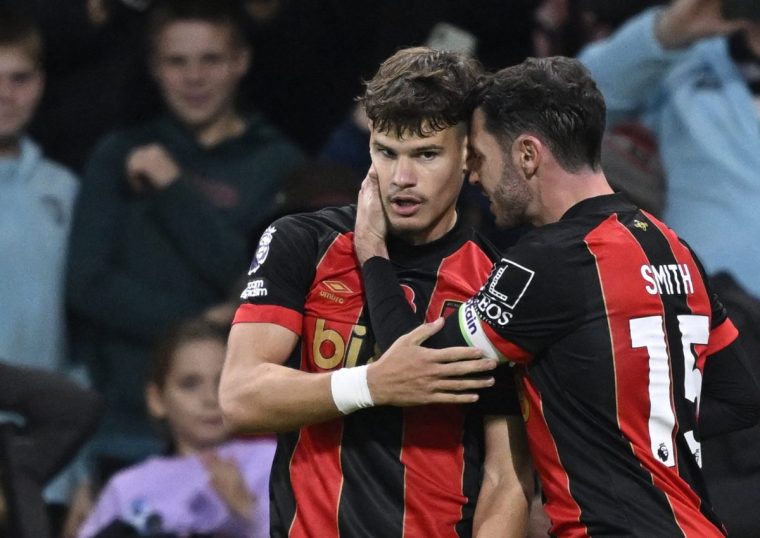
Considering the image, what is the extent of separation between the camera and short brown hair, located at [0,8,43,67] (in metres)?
6.86

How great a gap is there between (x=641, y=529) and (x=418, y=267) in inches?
33.3

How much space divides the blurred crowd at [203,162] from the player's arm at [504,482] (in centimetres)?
180

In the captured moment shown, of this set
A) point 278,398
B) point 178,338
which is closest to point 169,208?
point 178,338

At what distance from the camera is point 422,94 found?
402 cm

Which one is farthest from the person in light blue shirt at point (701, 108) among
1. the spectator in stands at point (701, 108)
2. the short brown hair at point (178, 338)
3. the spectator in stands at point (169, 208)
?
the short brown hair at point (178, 338)

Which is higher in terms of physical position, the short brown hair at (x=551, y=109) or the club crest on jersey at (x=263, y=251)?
the short brown hair at (x=551, y=109)

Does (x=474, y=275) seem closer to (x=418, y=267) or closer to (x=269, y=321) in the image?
(x=418, y=267)

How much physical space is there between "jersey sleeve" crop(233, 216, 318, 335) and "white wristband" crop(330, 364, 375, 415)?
A: 21cm

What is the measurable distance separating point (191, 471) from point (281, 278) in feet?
6.76

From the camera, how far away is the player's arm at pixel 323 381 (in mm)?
3883

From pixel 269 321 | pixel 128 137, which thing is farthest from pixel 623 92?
pixel 269 321

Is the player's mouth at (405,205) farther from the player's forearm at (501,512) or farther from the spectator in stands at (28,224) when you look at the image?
the spectator in stands at (28,224)

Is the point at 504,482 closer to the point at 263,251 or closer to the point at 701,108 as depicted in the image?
the point at 263,251

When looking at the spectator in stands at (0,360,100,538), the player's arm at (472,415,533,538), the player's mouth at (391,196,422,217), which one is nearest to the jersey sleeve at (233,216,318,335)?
the player's mouth at (391,196,422,217)
